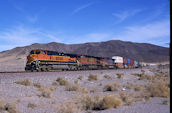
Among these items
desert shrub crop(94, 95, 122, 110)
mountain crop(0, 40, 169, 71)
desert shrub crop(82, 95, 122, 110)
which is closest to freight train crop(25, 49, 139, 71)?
desert shrub crop(82, 95, 122, 110)

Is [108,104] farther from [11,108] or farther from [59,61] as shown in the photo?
[59,61]

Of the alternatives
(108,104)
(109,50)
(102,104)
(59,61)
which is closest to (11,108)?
(102,104)

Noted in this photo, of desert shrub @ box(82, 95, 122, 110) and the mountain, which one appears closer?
desert shrub @ box(82, 95, 122, 110)

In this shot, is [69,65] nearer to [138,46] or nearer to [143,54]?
[143,54]

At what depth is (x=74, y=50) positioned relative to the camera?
135875 millimetres

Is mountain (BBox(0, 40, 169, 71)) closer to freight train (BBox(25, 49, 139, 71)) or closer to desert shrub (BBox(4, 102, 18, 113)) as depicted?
freight train (BBox(25, 49, 139, 71))

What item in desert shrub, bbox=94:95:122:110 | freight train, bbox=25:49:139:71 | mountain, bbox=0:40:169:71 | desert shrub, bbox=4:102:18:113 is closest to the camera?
desert shrub, bbox=4:102:18:113

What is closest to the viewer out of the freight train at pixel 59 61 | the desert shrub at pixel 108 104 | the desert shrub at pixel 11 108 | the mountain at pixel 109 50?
the desert shrub at pixel 11 108

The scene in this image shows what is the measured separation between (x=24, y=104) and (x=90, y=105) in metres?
3.25

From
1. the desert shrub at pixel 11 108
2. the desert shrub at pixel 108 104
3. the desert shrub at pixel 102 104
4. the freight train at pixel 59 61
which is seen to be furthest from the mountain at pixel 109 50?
the desert shrub at pixel 11 108

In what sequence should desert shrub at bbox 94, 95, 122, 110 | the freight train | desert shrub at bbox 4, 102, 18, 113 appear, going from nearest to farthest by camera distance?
desert shrub at bbox 4, 102, 18, 113, desert shrub at bbox 94, 95, 122, 110, the freight train

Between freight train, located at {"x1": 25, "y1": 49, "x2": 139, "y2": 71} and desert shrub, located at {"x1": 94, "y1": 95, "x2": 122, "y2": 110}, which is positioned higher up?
freight train, located at {"x1": 25, "y1": 49, "x2": 139, "y2": 71}

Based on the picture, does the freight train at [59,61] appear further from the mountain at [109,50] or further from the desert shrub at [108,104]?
the mountain at [109,50]

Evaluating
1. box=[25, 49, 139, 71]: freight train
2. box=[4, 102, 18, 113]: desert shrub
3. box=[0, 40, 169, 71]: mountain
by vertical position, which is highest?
box=[0, 40, 169, 71]: mountain
